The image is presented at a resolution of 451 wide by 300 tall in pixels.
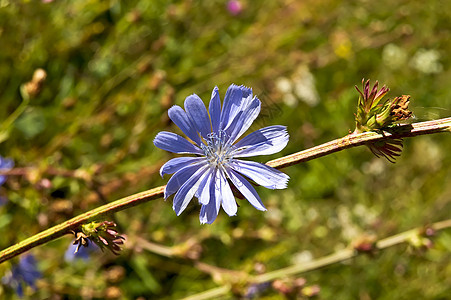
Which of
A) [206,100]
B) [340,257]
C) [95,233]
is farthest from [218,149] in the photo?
[206,100]

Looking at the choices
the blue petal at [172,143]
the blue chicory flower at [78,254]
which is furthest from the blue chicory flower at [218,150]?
the blue chicory flower at [78,254]

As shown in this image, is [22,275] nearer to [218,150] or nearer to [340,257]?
[218,150]

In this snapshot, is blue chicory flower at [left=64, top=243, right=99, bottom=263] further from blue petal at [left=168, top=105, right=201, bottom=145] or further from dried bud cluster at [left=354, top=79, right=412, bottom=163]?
dried bud cluster at [left=354, top=79, right=412, bottom=163]

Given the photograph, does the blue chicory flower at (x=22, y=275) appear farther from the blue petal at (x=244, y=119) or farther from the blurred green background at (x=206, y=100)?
the blue petal at (x=244, y=119)

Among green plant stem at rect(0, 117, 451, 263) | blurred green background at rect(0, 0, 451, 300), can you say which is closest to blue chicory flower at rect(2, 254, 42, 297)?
blurred green background at rect(0, 0, 451, 300)

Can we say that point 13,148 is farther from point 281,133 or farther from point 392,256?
point 392,256

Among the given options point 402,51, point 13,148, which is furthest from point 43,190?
point 402,51
